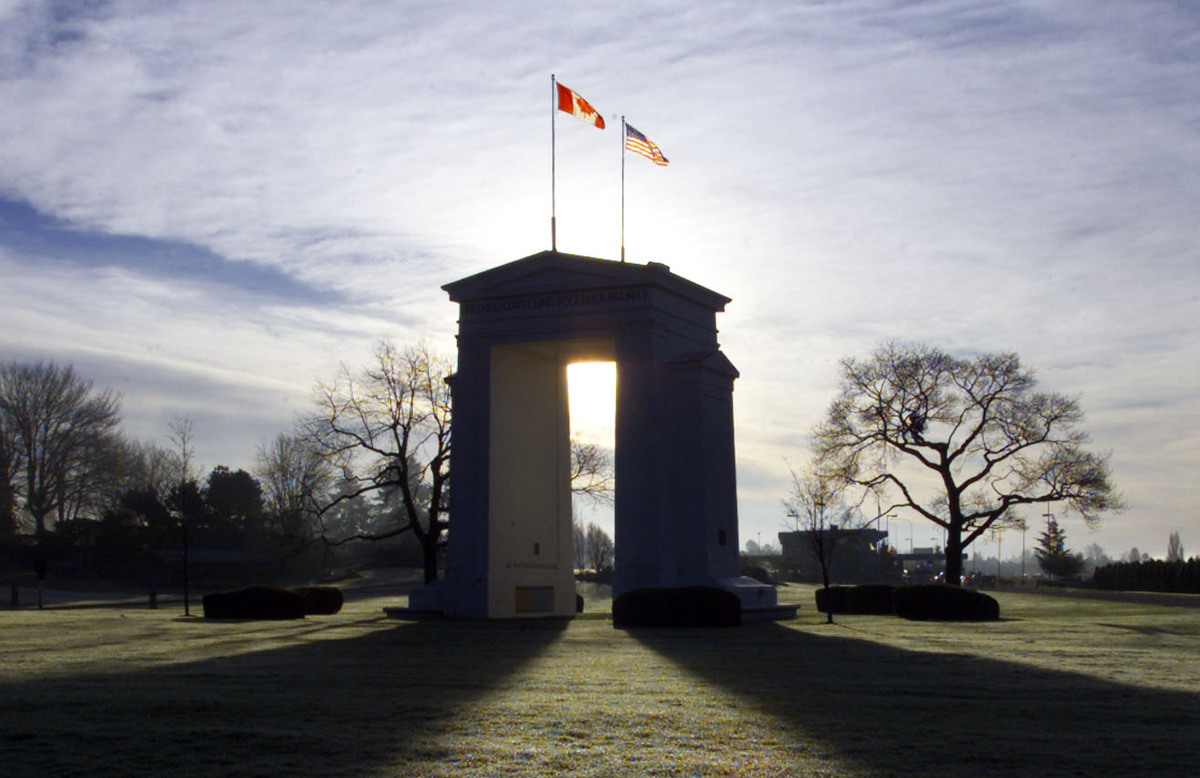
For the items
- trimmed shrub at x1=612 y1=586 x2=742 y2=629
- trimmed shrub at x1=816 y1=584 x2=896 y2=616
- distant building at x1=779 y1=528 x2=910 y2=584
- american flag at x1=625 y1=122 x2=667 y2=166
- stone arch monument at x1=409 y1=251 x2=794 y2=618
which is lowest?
distant building at x1=779 y1=528 x2=910 y2=584

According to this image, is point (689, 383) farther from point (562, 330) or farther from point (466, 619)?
point (466, 619)

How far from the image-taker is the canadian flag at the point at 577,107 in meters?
34.3

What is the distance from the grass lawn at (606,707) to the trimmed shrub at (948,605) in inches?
276

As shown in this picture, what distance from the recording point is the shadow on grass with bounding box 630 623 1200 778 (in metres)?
8.88

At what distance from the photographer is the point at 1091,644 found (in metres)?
20.1

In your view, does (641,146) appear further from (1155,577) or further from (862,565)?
(862,565)

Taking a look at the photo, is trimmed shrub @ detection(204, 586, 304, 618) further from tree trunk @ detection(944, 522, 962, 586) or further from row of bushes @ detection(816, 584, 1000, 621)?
tree trunk @ detection(944, 522, 962, 586)

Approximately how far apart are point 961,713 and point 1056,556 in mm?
88366

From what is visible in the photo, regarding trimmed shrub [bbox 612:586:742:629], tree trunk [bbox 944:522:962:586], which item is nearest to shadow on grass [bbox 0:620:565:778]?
trimmed shrub [bbox 612:586:742:629]

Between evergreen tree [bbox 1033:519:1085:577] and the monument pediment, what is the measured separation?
6963cm

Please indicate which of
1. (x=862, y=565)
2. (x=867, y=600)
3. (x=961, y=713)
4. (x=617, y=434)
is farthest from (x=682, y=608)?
(x=862, y=565)

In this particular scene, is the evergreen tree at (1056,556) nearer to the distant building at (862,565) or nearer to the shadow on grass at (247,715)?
the distant building at (862,565)

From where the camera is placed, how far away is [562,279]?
106 ft

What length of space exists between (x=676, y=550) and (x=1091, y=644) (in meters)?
12.7
